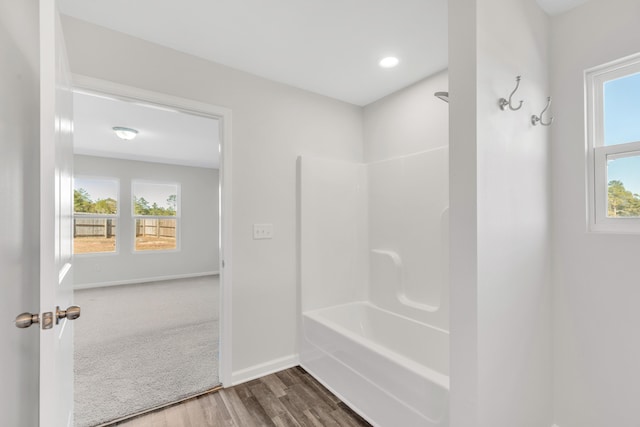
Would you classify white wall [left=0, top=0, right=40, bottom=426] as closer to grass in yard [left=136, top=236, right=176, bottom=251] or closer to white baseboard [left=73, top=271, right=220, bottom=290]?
white baseboard [left=73, top=271, right=220, bottom=290]

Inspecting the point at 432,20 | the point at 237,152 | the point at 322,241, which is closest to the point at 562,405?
the point at 322,241

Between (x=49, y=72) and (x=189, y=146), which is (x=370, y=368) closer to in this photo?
(x=49, y=72)

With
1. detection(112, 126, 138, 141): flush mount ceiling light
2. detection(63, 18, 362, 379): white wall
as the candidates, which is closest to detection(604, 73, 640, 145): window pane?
detection(63, 18, 362, 379): white wall

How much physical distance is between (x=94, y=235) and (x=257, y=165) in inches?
195

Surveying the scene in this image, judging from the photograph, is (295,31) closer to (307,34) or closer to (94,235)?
(307,34)

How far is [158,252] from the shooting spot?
238 inches

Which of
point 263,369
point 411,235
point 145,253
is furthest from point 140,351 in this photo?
point 145,253

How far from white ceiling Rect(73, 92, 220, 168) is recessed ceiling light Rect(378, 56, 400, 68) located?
1.63m

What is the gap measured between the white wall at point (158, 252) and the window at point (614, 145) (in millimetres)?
6442

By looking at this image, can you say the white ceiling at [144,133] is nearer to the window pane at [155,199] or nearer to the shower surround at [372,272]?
the window pane at [155,199]

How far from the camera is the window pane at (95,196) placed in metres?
5.34

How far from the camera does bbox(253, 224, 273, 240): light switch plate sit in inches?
91.7

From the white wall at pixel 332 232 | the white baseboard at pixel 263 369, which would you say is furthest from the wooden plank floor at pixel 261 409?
the white wall at pixel 332 232

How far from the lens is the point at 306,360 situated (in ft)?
7.89
